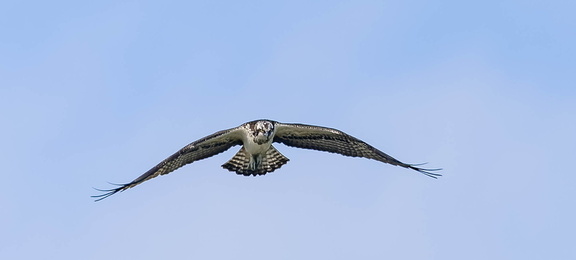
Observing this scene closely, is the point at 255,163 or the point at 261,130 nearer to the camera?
the point at 261,130

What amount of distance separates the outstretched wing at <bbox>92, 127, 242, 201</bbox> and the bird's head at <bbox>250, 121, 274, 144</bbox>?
0.39m

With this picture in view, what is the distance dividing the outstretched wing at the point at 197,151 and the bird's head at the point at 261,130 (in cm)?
39

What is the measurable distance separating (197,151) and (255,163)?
1448 mm

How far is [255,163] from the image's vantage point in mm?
28531

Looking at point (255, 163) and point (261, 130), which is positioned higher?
point (261, 130)

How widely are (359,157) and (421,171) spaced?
1721mm

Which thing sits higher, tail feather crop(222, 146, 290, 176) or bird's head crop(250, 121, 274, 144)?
bird's head crop(250, 121, 274, 144)

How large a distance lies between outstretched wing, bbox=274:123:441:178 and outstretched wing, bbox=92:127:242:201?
3.26 feet

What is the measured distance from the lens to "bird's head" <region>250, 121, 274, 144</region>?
27.3m

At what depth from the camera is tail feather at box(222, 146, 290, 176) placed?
2855 centimetres

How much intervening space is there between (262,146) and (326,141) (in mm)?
1410

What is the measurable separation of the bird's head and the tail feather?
1.10 metres

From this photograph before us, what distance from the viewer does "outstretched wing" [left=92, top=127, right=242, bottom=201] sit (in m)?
27.2

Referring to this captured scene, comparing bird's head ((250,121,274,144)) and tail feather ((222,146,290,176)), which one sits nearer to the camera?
bird's head ((250,121,274,144))
